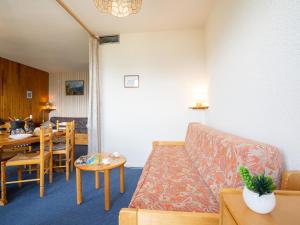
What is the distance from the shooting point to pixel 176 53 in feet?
10.6

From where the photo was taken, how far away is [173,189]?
4.38ft

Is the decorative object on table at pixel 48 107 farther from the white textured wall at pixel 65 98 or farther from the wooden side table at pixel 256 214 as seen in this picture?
the wooden side table at pixel 256 214

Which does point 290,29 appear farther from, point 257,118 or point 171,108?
point 171,108

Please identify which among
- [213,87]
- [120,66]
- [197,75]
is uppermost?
[120,66]

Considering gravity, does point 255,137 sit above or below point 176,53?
below

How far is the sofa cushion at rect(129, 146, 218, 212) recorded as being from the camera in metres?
1.12

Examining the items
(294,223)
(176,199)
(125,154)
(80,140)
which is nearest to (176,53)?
(125,154)

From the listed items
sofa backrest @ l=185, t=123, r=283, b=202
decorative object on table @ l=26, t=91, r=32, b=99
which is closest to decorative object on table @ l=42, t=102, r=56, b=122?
decorative object on table @ l=26, t=91, r=32, b=99

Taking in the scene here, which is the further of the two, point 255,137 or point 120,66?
point 120,66

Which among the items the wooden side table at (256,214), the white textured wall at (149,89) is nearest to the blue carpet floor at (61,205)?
the white textured wall at (149,89)

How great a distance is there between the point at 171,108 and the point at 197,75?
0.79 m

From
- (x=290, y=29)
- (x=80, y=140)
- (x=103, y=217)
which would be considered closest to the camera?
(x=290, y=29)

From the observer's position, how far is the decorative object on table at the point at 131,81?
10.9ft

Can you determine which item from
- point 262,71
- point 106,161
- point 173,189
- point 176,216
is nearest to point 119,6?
point 262,71
